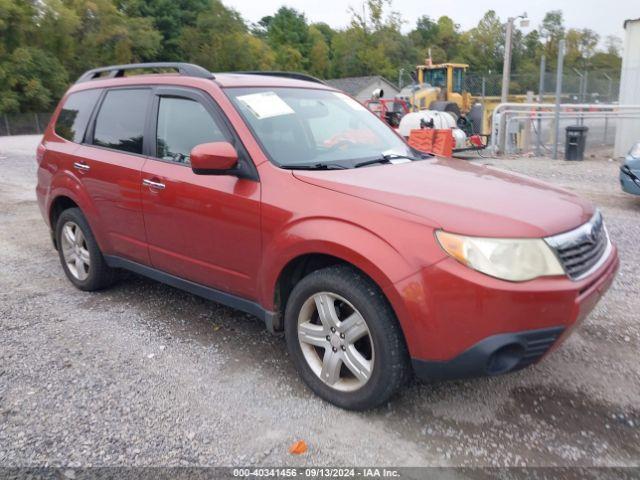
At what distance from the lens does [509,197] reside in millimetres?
3047

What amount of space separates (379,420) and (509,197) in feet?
4.44

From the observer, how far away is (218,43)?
60938 millimetres

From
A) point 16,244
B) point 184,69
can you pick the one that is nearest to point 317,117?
point 184,69

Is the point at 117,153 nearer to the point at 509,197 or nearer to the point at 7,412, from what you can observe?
the point at 7,412

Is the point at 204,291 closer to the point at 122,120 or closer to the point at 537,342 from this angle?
the point at 122,120

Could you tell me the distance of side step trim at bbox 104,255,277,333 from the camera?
3473 millimetres

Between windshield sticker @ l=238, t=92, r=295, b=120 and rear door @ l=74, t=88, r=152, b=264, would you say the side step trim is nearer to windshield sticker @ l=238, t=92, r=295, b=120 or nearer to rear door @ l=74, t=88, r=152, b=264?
rear door @ l=74, t=88, r=152, b=264

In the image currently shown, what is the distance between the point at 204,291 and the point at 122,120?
1.56 meters

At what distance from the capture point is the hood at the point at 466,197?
2.70 m

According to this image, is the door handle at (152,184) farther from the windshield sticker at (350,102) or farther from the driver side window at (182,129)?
the windshield sticker at (350,102)

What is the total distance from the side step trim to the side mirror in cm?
83

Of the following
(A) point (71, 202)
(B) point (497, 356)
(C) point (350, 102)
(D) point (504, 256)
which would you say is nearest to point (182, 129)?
(C) point (350, 102)

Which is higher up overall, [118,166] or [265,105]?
[265,105]

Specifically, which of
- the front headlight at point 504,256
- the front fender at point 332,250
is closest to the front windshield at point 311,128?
the front fender at point 332,250
